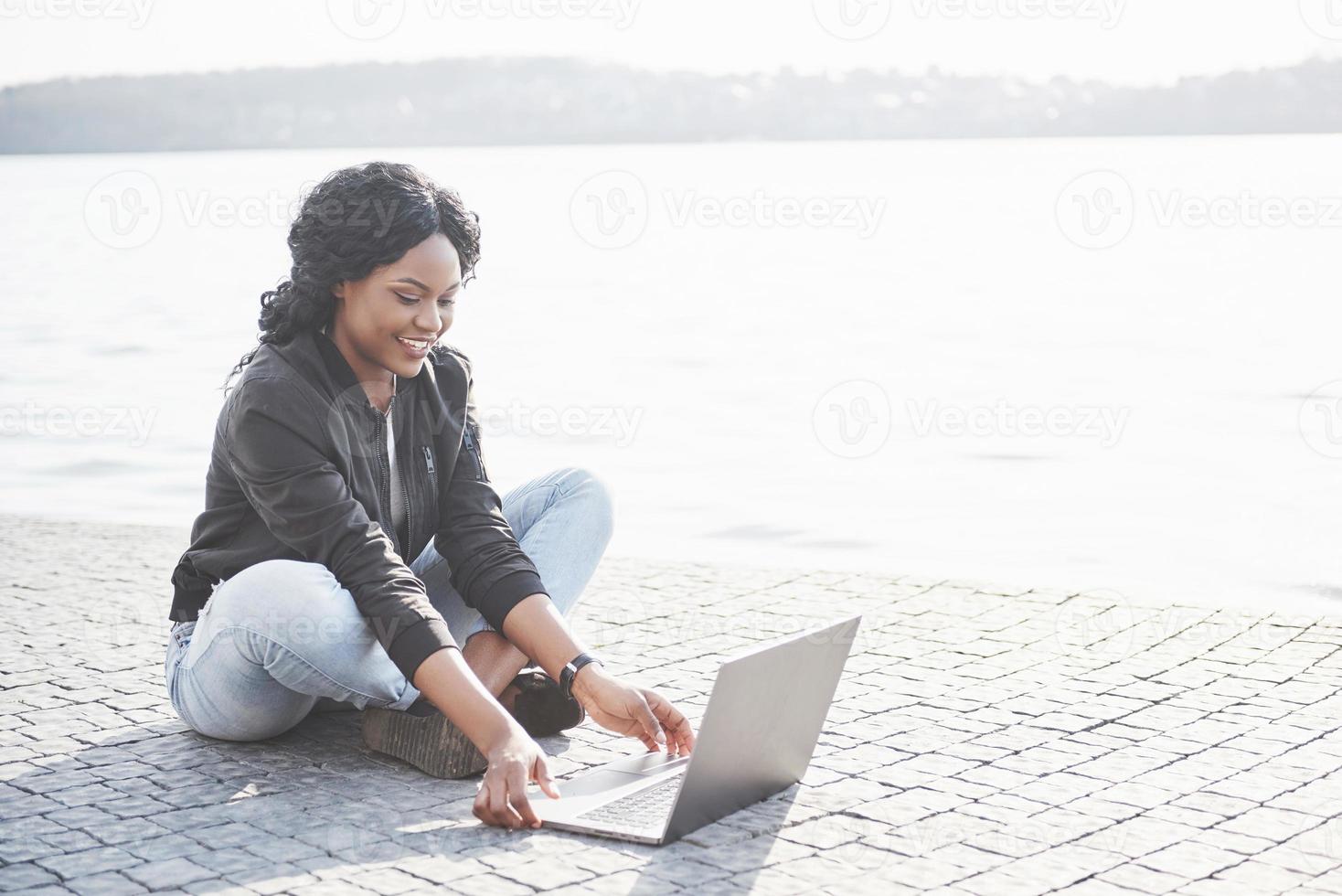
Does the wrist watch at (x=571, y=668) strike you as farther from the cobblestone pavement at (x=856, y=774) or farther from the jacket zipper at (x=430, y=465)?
the jacket zipper at (x=430, y=465)

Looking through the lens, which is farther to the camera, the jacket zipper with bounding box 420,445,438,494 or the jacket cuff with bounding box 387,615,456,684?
the jacket zipper with bounding box 420,445,438,494

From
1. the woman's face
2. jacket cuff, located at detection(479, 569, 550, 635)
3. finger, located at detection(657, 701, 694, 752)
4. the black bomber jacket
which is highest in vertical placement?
the woman's face

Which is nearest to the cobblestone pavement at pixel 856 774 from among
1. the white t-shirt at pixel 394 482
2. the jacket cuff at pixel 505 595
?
the jacket cuff at pixel 505 595

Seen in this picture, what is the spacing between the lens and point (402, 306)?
365cm

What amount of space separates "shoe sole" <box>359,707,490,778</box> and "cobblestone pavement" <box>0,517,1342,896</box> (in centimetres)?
5

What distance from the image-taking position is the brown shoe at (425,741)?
12.3 ft

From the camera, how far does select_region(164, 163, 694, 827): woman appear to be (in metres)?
3.51

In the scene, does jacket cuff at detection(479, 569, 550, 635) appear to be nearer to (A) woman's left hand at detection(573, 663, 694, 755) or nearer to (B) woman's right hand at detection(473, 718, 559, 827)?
(A) woman's left hand at detection(573, 663, 694, 755)

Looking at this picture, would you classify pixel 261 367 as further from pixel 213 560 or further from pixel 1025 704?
pixel 1025 704

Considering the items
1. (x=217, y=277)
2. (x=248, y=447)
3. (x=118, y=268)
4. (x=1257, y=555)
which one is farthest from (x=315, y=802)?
(x=118, y=268)

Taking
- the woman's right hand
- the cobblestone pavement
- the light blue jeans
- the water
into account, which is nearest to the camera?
the cobblestone pavement

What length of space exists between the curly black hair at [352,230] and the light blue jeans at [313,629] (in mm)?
639

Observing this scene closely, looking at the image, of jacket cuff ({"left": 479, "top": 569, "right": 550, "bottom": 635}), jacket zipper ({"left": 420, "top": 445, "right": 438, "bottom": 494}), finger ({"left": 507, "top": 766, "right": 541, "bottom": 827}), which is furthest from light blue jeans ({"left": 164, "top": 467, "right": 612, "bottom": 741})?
finger ({"left": 507, "top": 766, "right": 541, "bottom": 827})

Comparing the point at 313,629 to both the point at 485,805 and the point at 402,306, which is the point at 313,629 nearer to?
the point at 485,805
